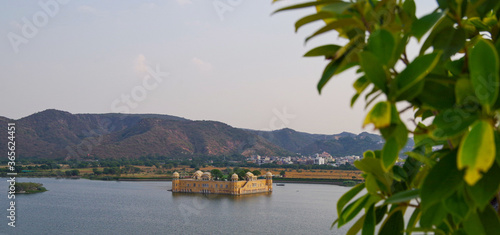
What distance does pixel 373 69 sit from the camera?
13.5 inches

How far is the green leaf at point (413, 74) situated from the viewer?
342mm

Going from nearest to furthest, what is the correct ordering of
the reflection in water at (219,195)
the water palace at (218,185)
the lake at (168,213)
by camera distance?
the lake at (168,213) < the reflection in water at (219,195) < the water palace at (218,185)

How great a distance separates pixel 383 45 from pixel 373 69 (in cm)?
2

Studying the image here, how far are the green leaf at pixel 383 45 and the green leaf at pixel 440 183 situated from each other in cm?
10

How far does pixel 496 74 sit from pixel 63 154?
49743 millimetres

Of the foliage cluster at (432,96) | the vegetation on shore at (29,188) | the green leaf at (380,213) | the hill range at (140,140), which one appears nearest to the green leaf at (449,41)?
the foliage cluster at (432,96)

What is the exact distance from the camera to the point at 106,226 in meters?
15.7

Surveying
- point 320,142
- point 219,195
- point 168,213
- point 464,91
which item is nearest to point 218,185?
point 219,195

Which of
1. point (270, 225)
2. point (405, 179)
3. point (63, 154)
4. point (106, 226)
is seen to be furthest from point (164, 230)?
point (63, 154)

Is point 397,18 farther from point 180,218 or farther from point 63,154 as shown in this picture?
point 63,154

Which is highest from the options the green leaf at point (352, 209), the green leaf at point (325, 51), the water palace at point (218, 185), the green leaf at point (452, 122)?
the green leaf at point (325, 51)

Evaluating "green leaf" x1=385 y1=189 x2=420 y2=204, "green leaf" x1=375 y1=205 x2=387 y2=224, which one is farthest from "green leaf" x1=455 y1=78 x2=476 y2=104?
"green leaf" x1=375 y1=205 x2=387 y2=224

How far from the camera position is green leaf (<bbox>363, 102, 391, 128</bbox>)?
34 cm

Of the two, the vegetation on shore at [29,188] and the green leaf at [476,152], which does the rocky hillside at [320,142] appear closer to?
the vegetation on shore at [29,188]
